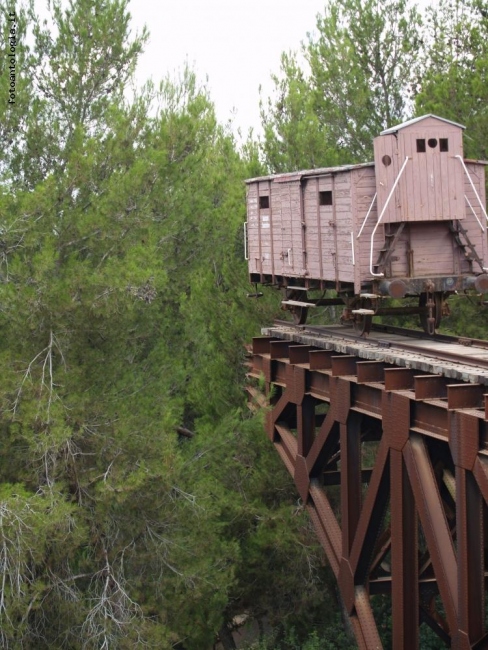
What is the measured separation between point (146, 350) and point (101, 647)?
17.4 ft

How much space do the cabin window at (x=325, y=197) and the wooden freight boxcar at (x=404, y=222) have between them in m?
0.01

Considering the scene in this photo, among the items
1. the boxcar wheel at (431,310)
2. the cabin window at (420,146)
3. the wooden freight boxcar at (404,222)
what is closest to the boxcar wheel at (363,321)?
the wooden freight boxcar at (404,222)

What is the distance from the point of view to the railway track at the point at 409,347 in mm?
9586

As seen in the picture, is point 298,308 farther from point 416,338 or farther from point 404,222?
point 404,222

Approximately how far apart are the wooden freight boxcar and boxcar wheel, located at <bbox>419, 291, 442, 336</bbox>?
Answer: 13 millimetres

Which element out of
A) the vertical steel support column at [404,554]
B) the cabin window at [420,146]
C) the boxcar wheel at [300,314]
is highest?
the cabin window at [420,146]

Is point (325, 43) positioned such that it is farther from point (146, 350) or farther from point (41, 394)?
point (41, 394)

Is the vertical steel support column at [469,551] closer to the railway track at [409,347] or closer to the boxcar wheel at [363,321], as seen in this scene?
the railway track at [409,347]

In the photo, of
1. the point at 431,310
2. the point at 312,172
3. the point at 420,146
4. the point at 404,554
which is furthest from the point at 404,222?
the point at 404,554

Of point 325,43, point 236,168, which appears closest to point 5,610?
point 236,168

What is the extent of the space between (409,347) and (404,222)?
192 cm

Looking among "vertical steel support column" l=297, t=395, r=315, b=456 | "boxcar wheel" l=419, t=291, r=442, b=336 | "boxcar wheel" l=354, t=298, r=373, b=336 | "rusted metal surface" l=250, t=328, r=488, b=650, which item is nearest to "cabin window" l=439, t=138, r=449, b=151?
"boxcar wheel" l=419, t=291, r=442, b=336

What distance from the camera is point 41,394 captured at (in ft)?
43.4

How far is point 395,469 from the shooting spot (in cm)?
1016
